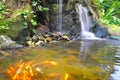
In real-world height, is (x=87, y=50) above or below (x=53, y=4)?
below

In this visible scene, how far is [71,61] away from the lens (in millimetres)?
7590

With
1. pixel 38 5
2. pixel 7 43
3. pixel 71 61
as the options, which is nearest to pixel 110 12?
pixel 38 5

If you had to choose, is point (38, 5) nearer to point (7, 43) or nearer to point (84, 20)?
point (84, 20)

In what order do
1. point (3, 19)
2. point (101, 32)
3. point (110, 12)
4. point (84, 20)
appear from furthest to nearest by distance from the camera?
1. point (110, 12)
2. point (84, 20)
3. point (101, 32)
4. point (3, 19)

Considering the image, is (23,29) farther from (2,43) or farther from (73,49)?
(73,49)

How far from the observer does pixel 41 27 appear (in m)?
11.8

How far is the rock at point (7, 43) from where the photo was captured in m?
8.83

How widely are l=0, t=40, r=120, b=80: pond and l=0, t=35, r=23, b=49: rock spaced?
1.26ft

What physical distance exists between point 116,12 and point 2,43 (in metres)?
11.5

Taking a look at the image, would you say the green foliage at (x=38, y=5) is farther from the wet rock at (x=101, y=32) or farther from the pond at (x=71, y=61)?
the wet rock at (x=101, y=32)

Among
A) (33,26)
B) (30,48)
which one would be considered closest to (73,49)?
(30,48)

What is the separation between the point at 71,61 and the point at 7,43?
98.2 inches

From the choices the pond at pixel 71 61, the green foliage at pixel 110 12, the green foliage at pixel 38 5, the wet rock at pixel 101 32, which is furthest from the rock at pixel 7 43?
the green foliage at pixel 110 12

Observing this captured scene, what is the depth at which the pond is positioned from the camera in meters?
6.27
